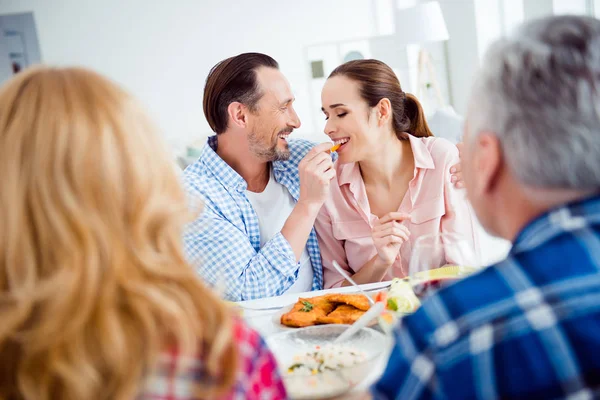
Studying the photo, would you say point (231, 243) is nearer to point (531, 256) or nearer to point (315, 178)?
point (315, 178)

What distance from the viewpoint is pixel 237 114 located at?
2.23 metres

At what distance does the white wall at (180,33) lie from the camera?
6.55 meters

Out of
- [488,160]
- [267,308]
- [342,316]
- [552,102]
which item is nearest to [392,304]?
[342,316]

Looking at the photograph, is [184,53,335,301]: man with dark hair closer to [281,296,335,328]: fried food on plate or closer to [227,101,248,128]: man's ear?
[227,101,248,128]: man's ear

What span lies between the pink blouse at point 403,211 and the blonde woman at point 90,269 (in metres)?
1.33

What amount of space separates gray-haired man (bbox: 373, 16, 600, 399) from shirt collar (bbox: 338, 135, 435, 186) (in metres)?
1.32

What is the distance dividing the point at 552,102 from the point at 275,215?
1.49 metres

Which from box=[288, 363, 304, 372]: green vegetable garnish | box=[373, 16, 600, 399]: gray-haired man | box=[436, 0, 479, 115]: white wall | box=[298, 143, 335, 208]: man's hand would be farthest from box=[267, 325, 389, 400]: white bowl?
box=[436, 0, 479, 115]: white wall

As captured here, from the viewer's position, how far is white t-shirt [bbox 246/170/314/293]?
2.12 metres

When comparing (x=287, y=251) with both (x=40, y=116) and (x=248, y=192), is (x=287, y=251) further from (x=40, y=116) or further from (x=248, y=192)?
(x=40, y=116)

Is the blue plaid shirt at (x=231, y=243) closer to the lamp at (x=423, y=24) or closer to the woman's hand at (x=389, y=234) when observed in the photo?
the woman's hand at (x=389, y=234)

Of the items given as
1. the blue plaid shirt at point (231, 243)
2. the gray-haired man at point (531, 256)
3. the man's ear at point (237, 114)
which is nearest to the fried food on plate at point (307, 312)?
the blue plaid shirt at point (231, 243)

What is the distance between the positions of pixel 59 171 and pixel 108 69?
6.37 m

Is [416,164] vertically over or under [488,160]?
under
